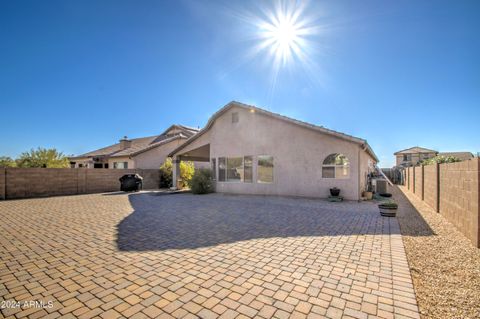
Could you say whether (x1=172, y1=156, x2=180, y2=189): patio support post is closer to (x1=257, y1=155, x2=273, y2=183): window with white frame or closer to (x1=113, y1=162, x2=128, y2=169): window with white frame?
(x1=257, y1=155, x2=273, y2=183): window with white frame

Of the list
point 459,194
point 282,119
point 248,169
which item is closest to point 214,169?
point 248,169

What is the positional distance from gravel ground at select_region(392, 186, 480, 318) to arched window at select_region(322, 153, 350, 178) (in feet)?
15.3

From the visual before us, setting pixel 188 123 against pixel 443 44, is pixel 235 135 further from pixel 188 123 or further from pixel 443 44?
pixel 188 123

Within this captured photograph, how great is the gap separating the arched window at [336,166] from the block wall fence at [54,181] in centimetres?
1539

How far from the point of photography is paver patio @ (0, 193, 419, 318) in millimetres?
2514

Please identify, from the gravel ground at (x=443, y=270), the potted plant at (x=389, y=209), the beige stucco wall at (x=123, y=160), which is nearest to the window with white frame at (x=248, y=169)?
the potted plant at (x=389, y=209)

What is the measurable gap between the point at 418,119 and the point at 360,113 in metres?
4.37

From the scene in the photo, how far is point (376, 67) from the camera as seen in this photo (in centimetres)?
1038

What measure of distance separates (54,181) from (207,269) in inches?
623

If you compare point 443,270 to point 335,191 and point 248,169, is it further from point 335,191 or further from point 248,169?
point 248,169

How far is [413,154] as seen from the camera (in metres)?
38.0

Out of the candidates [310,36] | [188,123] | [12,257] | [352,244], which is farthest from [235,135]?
[188,123]

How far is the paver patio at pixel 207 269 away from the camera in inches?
99.0

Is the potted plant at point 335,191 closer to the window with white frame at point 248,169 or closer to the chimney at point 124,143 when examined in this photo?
the window with white frame at point 248,169
